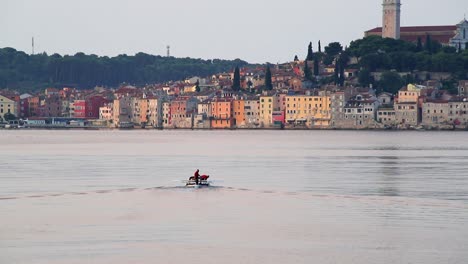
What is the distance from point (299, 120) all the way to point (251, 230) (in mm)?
97224

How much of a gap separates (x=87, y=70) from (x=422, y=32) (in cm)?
6061

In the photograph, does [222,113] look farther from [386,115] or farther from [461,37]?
[461,37]

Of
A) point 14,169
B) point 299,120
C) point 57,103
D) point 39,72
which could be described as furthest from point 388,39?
point 14,169

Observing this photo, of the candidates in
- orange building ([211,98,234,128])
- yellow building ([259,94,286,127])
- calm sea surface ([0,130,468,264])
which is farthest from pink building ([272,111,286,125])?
calm sea surface ([0,130,468,264])

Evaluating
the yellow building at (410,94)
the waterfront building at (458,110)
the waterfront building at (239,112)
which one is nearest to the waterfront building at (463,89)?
the waterfront building at (458,110)

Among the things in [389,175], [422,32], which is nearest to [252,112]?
[422,32]

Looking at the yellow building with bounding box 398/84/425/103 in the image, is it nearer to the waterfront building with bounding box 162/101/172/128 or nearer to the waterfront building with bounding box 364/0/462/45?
the waterfront building with bounding box 364/0/462/45

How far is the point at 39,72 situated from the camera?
180m

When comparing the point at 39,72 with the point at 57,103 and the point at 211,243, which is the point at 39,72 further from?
the point at 211,243

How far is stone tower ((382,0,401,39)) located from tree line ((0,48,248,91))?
182ft

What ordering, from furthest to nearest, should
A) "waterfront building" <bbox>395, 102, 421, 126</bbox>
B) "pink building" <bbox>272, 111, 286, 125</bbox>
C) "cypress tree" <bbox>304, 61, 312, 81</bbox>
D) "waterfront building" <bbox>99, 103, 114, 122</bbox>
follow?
"waterfront building" <bbox>99, 103, 114, 122</bbox>
"cypress tree" <bbox>304, 61, 312, 81</bbox>
"pink building" <bbox>272, 111, 286, 125</bbox>
"waterfront building" <bbox>395, 102, 421, 126</bbox>

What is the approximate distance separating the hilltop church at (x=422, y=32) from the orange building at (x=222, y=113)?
19.9 meters

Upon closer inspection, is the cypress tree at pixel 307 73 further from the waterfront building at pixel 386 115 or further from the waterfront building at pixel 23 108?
the waterfront building at pixel 23 108

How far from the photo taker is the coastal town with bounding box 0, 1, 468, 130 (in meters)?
116
